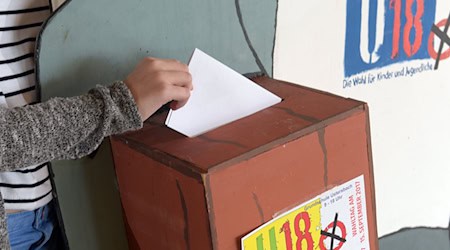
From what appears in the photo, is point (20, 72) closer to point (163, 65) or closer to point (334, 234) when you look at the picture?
point (163, 65)

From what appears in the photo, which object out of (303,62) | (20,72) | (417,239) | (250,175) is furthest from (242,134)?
(417,239)

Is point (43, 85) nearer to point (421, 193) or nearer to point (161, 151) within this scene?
point (161, 151)

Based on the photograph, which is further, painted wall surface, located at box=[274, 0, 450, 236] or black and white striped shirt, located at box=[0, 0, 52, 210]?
painted wall surface, located at box=[274, 0, 450, 236]

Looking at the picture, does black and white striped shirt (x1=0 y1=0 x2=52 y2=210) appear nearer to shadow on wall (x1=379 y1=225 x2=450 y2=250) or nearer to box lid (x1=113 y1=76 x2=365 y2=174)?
box lid (x1=113 y1=76 x2=365 y2=174)

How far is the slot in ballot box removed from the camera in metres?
0.77

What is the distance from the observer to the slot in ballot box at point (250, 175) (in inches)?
30.5

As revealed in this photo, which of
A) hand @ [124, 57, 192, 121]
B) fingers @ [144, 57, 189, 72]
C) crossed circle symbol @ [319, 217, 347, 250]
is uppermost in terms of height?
fingers @ [144, 57, 189, 72]

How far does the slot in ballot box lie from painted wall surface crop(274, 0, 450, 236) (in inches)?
11.7

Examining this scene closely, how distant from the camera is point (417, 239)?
1.65m

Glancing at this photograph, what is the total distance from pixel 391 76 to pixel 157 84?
771 mm

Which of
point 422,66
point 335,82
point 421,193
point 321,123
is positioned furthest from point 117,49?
point 421,193

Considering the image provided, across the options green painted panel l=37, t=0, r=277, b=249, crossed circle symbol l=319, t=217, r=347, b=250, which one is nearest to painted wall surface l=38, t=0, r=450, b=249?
green painted panel l=37, t=0, r=277, b=249

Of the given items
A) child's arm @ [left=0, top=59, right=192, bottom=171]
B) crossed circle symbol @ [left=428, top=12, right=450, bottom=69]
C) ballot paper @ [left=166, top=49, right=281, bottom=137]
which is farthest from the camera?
crossed circle symbol @ [left=428, top=12, right=450, bottom=69]

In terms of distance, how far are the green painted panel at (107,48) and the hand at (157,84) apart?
155mm
